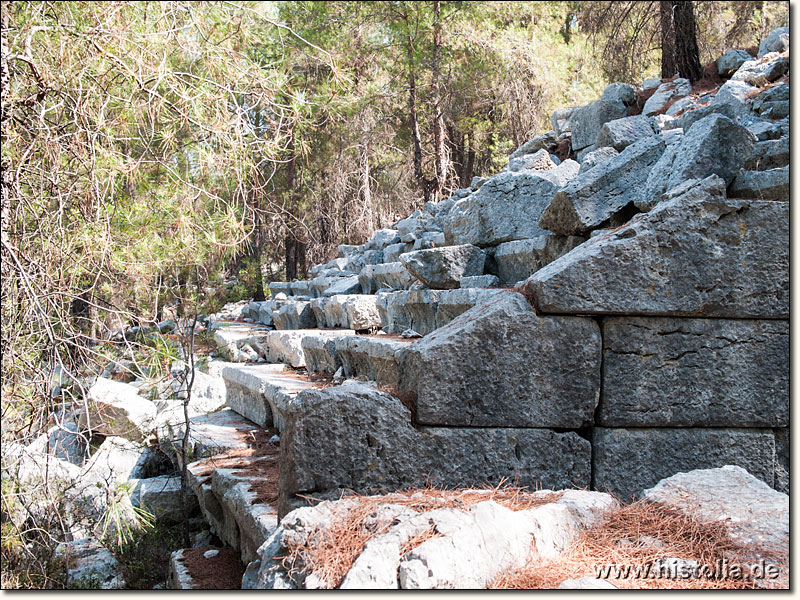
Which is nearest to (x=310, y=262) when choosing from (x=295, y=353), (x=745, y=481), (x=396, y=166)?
(x=396, y=166)

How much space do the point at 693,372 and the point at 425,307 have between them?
2.90 meters

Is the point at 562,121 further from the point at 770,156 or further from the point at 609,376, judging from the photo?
the point at 609,376

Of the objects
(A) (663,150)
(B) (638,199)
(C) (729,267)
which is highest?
(A) (663,150)

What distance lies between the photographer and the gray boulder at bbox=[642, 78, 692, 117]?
30.7 ft

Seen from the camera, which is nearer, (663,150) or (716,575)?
(716,575)

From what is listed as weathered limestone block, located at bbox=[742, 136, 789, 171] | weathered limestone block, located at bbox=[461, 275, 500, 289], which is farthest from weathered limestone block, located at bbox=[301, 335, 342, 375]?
weathered limestone block, located at bbox=[742, 136, 789, 171]

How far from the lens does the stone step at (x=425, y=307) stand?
574cm

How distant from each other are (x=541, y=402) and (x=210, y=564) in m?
2.44

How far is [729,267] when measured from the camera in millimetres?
3924

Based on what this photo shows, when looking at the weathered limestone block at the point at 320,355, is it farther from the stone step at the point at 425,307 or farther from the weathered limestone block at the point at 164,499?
the weathered limestone block at the point at 164,499

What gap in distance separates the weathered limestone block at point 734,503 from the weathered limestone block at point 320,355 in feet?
11.7

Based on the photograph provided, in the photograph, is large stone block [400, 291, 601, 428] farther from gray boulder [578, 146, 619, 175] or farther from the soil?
gray boulder [578, 146, 619, 175]

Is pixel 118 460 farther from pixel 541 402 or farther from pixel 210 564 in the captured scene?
pixel 541 402

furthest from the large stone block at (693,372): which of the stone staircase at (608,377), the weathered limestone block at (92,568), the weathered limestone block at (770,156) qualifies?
the weathered limestone block at (92,568)
